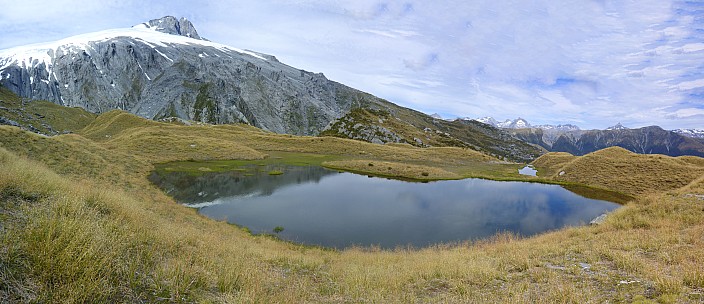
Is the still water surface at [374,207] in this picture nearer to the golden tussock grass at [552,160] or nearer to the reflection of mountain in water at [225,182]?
the reflection of mountain in water at [225,182]

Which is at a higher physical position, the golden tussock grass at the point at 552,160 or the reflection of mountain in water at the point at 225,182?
the golden tussock grass at the point at 552,160

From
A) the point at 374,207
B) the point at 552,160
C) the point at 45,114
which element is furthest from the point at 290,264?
the point at 45,114

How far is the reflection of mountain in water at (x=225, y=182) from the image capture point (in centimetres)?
3712

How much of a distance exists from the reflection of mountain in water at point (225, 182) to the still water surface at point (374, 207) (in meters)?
0.12

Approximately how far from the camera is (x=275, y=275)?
1211cm

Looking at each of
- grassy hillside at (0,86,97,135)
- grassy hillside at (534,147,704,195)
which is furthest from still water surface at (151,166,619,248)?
grassy hillside at (0,86,97,135)

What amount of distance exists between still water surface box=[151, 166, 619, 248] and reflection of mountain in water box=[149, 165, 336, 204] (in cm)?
12

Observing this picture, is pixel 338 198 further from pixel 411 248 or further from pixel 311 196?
pixel 411 248

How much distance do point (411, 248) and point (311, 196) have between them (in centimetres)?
1893

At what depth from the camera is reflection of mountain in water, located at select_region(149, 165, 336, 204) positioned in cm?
3712

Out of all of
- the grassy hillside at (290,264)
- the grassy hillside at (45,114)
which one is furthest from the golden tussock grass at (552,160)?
the grassy hillside at (45,114)

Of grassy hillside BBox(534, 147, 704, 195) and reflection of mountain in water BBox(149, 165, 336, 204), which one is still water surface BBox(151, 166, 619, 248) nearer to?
reflection of mountain in water BBox(149, 165, 336, 204)

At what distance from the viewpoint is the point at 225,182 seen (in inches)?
1753

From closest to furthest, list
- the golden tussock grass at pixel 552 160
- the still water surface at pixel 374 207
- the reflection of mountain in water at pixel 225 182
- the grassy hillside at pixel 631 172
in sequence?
1. the still water surface at pixel 374 207
2. the reflection of mountain in water at pixel 225 182
3. the grassy hillside at pixel 631 172
4. the golden tussock grass at pixel 552 160
